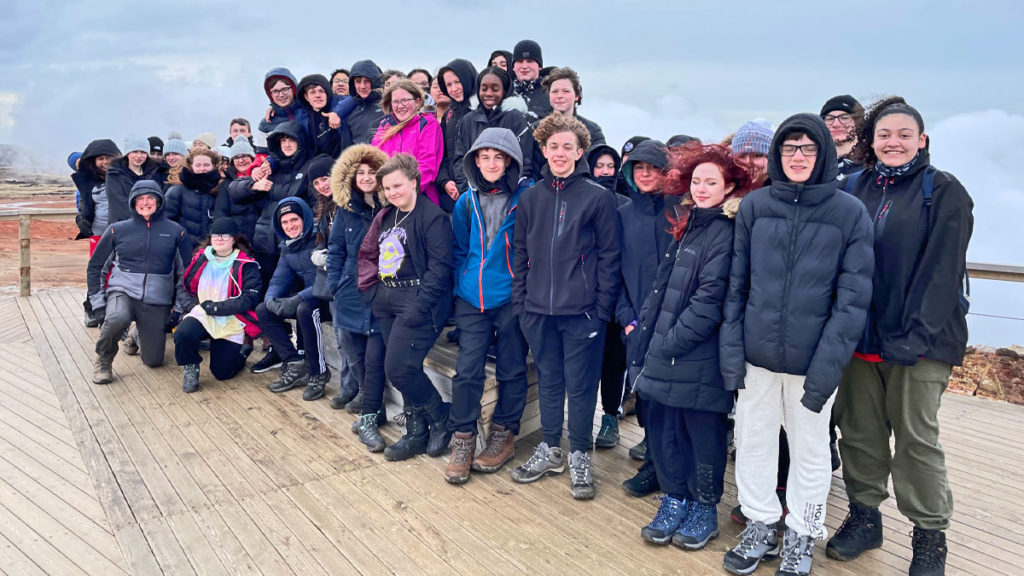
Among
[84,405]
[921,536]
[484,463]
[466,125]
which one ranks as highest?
[466,125]

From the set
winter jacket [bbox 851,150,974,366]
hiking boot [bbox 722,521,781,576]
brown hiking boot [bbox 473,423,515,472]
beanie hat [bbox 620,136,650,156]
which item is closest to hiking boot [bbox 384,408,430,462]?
brown hiking boot [bbox 473,423,515,472]

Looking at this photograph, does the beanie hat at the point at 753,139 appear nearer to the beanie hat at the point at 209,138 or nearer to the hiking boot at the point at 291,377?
the hiking boot at the point at 291,377

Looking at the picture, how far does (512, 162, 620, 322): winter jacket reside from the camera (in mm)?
3365

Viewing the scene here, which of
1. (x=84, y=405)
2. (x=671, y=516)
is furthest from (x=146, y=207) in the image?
(x=671, y=516)

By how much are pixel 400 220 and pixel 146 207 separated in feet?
9.92

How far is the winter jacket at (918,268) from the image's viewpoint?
100 inches

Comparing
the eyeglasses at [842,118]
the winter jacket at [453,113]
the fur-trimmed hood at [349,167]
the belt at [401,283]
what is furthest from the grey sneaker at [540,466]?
the eyeglasses at [842,118]

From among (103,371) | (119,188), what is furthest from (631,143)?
(119,188)

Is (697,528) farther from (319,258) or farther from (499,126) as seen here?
(319,258)

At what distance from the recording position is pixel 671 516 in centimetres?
305

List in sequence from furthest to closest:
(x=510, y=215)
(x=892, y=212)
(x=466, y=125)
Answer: (x=466, y=125) → (x=510, y=215) → (x=892, y=212)

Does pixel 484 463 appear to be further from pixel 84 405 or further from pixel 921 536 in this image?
pixel 84 405

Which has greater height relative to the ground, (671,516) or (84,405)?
(671,516)

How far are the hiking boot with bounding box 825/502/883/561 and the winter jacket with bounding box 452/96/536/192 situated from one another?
100 inches
